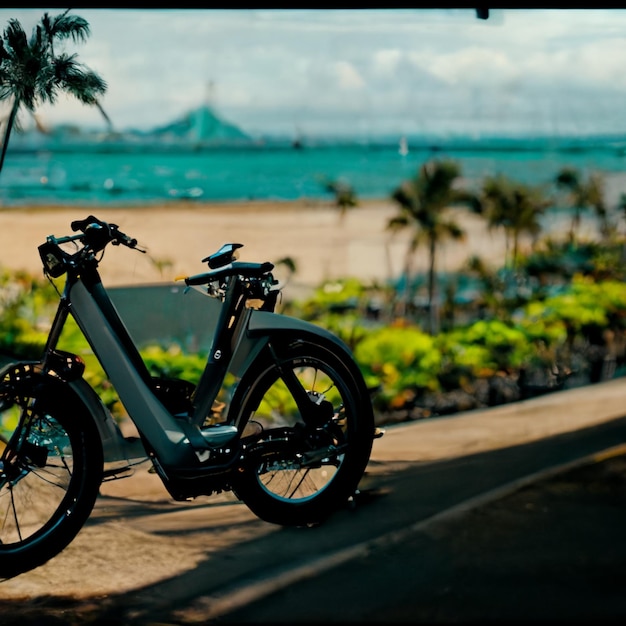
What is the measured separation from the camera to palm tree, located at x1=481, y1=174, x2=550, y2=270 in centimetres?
570

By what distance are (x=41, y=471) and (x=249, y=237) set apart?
5.25ft

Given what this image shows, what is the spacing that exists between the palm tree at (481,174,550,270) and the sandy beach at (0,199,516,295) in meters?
0.10

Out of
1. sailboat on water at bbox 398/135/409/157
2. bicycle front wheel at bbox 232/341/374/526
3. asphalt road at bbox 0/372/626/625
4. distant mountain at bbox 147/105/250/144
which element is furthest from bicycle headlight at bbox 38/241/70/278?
sailboat on water at bbox 398/135/409/157

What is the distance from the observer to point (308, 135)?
481 centimetres

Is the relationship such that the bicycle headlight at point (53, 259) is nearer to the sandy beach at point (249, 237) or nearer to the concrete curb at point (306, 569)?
the sandy beach at point (249, 237)

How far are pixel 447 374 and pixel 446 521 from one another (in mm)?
1585

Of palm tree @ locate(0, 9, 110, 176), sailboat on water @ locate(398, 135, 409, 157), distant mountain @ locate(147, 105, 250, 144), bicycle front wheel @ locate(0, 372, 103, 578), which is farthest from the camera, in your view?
sailboat on water @ locate(398, 135, 409, 157)

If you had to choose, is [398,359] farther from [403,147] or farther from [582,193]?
[582,193]

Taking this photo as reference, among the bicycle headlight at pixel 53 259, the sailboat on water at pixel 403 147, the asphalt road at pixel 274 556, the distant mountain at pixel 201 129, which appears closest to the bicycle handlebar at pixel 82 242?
the bicycle headlight at pixel 53 259

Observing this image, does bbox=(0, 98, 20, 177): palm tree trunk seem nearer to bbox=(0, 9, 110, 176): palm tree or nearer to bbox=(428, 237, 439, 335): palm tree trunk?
bbox=(0, 9, 110, 176): palm tree

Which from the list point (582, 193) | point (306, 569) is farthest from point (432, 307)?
point (306, 569)

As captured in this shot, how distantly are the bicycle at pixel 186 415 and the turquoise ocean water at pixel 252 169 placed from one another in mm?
465


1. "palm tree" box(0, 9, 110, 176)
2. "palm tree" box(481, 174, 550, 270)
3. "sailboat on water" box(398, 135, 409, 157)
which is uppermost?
"palm tree" box(0, 9, 110, 176)

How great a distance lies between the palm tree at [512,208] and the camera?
5.70 meters
